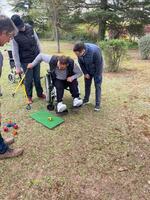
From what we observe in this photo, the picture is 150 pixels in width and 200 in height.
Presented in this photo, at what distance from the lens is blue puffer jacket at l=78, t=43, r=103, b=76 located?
351 cm

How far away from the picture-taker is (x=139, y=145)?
3.04 meters

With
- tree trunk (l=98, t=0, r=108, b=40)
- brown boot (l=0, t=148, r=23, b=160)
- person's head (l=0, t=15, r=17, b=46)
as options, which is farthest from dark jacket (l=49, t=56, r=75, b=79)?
tree trunk (l=98, t=0, r=108, b=40)

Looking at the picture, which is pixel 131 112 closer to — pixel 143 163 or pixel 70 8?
pixel 143 163

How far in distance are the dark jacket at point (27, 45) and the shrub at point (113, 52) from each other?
2669 mm

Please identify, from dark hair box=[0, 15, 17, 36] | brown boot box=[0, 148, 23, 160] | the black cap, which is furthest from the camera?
the black cap

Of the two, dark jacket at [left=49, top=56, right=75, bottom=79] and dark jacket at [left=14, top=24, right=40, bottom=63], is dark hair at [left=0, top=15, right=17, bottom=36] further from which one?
dark jacket at [left=14, top=24, right=40, bottom=63]

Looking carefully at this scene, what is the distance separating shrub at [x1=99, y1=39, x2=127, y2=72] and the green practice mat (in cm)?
303

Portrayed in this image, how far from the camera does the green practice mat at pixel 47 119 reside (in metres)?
3.49

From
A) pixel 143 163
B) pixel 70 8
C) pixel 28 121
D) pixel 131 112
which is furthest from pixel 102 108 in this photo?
pixel 70 8

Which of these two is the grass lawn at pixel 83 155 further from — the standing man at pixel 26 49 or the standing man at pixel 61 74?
the standing man at pixel 26 49

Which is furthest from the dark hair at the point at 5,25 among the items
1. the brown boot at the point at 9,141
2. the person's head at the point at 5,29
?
the brown boot at the point at 9,141

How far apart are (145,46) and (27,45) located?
5290 mm

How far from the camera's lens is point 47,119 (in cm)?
364

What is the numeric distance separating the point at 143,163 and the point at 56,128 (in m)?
1.31
